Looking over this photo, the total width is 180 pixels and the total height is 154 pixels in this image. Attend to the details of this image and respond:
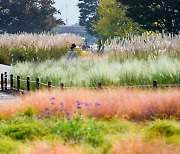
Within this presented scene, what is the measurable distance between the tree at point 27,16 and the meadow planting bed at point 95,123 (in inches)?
2268

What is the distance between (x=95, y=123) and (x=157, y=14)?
1274 inches

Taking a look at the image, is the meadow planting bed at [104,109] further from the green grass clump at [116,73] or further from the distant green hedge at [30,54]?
the distant green hedge at [30,54]

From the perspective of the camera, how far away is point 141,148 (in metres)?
8.49

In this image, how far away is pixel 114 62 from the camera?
21953 mm

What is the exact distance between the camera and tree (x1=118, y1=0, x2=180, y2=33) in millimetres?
42750

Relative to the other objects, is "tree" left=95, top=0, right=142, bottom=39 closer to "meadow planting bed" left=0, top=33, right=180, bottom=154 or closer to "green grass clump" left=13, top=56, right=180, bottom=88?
"meadow planting bed" left=0, top=33, right=180, bottom=154

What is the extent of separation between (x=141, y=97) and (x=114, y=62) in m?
8.16

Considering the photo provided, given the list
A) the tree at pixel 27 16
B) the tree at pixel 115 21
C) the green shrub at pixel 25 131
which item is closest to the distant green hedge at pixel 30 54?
the tree at pixel 115 21

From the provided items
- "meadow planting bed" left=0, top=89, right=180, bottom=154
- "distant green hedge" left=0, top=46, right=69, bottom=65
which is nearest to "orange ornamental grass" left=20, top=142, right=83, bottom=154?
"meadow planting bed" left=0, top=89, right=180, bottom=154

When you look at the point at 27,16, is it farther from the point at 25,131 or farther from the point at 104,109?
the point at 25,131

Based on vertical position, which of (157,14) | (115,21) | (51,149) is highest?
(157,14)

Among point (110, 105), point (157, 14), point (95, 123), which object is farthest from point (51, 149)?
point (157, 14)

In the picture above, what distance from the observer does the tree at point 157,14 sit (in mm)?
42750

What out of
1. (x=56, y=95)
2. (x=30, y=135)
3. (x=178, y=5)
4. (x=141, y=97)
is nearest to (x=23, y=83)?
(x=56, y=95)
